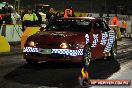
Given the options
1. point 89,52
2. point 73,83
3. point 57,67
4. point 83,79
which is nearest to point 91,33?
point 89,52

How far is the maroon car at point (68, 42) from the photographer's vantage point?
11547 millimetres

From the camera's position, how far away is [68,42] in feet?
38.0

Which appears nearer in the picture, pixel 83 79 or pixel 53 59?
pixel 83 79

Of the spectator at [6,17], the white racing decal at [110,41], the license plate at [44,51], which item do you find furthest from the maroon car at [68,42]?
the spectator at [6,17]

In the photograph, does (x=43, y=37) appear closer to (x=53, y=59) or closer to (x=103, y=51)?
(x=53, y=59)

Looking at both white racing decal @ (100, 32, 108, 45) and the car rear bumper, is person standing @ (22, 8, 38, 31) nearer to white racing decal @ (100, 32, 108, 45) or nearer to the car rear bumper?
white racing decal @ (100, 32, 108, 45)

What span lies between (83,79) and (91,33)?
4.88m

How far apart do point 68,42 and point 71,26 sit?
1.31 m

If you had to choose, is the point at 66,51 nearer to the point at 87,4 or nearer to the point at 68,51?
the point at 68,51

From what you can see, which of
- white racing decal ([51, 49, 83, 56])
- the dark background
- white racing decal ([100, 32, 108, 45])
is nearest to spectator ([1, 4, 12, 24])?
white racing decal ([100, 32, 108, 45])

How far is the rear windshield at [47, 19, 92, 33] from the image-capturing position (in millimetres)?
12628

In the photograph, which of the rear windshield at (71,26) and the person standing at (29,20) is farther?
the person standing at (29,20)

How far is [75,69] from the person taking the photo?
11.9 meters

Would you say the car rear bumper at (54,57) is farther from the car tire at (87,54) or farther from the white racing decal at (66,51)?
the car tire at (87,54)
